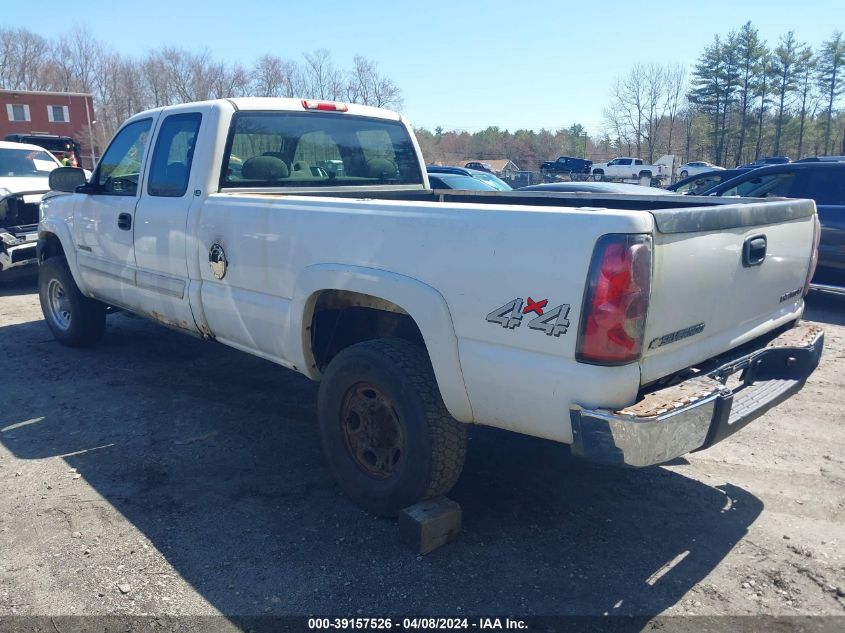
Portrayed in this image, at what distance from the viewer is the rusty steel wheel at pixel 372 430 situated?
3.31 metres

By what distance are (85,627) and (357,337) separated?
75.2 inches

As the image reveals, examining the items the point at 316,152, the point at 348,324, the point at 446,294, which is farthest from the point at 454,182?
the point at 446,294

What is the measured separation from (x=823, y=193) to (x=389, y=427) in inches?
296

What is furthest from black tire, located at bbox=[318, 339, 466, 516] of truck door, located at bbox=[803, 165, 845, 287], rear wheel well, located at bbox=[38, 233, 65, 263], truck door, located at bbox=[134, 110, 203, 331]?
truck door, located at bbox=[803, 165, 845, 287]

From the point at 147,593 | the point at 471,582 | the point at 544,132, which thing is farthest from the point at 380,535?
the point at 544,132

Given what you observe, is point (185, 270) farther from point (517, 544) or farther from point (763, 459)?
point (763, 459)

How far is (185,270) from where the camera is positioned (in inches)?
172

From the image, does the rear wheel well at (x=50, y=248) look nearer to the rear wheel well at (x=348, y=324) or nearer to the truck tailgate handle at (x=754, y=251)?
the rear wheel well at (x=348, y=324)

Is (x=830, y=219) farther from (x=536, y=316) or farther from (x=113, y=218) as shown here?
(x=113, y=218)

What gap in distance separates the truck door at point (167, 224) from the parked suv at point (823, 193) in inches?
270

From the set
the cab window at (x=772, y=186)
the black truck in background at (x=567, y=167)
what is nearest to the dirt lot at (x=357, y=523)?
the cab window at (x=772, y=186)

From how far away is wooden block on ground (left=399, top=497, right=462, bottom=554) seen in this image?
121 inches

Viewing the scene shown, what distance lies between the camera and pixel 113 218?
202 inches

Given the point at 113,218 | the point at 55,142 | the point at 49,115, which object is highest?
the point at 49,115
